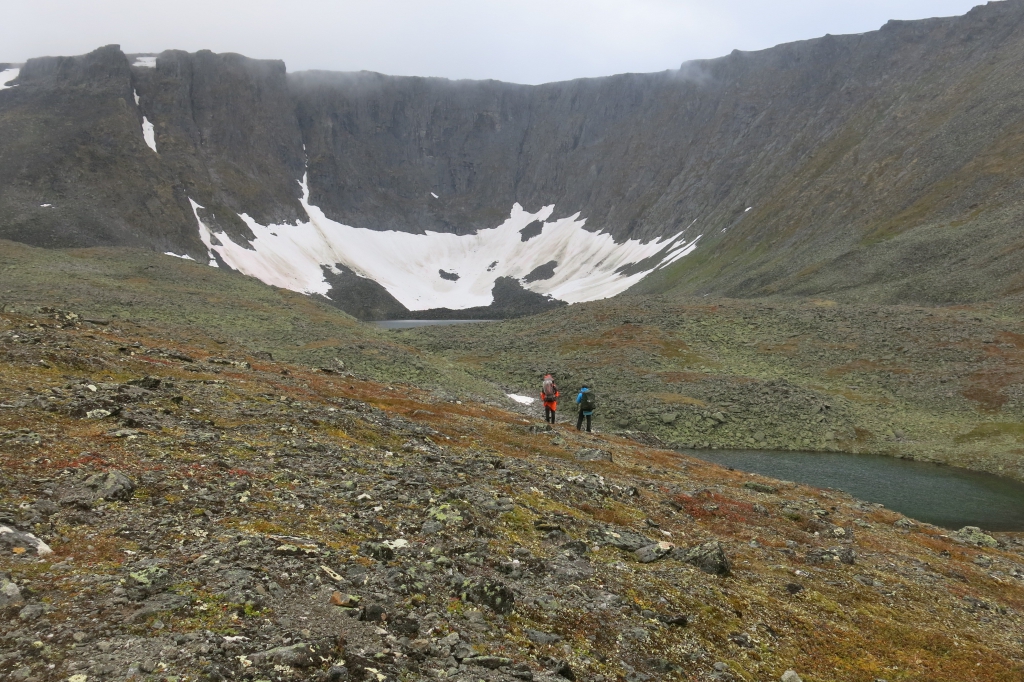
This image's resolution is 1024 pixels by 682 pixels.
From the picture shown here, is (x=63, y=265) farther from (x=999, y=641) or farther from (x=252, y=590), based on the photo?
(x=999, y=641)

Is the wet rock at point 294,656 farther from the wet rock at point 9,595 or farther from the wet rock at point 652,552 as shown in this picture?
the wet rock at point 652,552

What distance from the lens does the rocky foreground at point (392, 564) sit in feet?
30.5

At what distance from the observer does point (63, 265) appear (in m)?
86.6

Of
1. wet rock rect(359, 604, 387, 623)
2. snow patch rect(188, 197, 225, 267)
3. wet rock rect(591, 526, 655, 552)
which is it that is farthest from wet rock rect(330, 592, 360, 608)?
snow patch rect(188, 197, 225, 267)

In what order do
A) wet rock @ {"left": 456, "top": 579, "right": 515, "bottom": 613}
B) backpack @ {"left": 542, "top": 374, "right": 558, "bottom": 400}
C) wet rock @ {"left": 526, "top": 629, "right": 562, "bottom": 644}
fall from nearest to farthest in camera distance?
wet rock @ {"left": 526, "top": 629, "right": 562, "bottom": 644}
wet rock @ {"left": 456, "top": 579, "right": 515, "bottom": 613}
backpack @ {"left": 542, "top": 374, "right": 558, "bottom": 400}

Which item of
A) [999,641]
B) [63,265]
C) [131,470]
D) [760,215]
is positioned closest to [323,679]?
[131,470]

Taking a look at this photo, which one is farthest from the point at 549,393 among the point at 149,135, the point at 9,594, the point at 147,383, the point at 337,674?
the point at 149,135

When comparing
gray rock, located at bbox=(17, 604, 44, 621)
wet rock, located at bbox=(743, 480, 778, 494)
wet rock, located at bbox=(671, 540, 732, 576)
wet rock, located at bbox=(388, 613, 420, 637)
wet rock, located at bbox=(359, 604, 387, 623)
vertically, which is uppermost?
gray rock, located at bbox=(17, 604, 44, 621)

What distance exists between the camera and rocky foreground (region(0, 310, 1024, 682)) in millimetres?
9305

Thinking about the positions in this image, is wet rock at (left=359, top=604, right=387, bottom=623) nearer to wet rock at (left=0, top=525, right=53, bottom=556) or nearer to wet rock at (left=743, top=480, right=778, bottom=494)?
wet rock at (left=0, top=525, right=53, bottom=556)

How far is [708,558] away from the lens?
1606cm

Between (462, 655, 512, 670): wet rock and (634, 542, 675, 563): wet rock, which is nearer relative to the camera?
(462, 655, 512, 670): wet rock

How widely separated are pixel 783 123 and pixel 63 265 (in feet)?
622

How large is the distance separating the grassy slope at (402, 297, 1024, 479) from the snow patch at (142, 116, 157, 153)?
15426 cm
